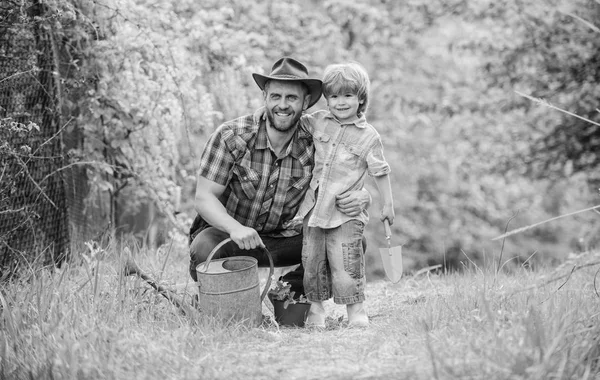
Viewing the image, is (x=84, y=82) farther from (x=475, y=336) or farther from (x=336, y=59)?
(x=336, y=59)

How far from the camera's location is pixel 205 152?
147 inches

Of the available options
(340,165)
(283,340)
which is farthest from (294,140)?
(283,340)

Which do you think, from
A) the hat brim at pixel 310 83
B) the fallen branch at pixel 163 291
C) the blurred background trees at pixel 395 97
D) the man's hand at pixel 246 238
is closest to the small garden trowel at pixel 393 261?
the blurred background trees at pixel 395 97

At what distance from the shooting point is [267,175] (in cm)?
383

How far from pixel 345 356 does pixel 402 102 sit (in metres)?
6.80

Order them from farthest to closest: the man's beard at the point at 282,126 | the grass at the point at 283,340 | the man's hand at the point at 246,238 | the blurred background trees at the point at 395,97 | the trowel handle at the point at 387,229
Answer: the blurred background trees at the point at 395,97, the man's beard at the point at 282,126, the trowel handle at the point at 387,229, the man's hand at the point at 246,238, the grass at the point at 283,340

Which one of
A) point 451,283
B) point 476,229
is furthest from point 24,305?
point 476,229

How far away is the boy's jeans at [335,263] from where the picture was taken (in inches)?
144

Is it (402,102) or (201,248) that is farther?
(402,102)

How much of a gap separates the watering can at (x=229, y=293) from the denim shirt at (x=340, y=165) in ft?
1.68

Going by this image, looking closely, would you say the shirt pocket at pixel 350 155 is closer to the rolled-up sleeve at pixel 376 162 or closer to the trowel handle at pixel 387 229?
the rolled-up sleeve at pixel 376 162

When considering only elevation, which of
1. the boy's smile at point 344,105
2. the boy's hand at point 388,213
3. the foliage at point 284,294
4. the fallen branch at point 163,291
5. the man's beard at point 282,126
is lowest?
the foliage at point 284,294

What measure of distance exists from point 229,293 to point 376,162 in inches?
40.0

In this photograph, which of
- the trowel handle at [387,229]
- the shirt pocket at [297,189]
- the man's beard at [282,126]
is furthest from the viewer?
the shirt pocket at [297,189]
